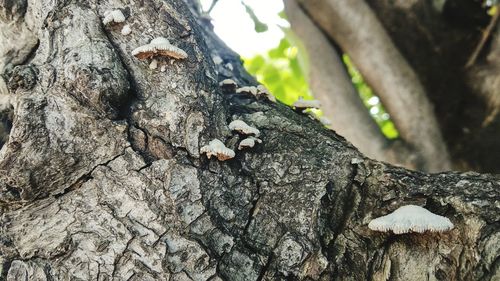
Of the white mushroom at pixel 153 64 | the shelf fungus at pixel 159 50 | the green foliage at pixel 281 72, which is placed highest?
the green foliage at pixel 281 72

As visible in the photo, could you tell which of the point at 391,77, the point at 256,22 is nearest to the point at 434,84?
the point at 391,77

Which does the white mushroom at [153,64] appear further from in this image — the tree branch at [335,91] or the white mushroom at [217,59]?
the tree branch at [335,91]

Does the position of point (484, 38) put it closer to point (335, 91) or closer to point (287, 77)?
point (335, 91)

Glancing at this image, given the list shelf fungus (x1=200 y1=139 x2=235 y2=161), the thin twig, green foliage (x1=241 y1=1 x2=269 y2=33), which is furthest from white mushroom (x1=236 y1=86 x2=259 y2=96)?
the thin twig

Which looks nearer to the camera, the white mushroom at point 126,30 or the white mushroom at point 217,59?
the white mushroom at point 126,30

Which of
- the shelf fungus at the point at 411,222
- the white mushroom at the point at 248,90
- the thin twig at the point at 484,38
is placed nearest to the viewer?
the shelf fungus at the point at 411,222

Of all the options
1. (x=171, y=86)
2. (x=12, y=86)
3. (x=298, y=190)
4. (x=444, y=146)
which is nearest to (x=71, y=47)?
(x=12, y=86)

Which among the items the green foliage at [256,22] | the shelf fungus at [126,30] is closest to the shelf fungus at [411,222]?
the shelf fungus at [126,30]
